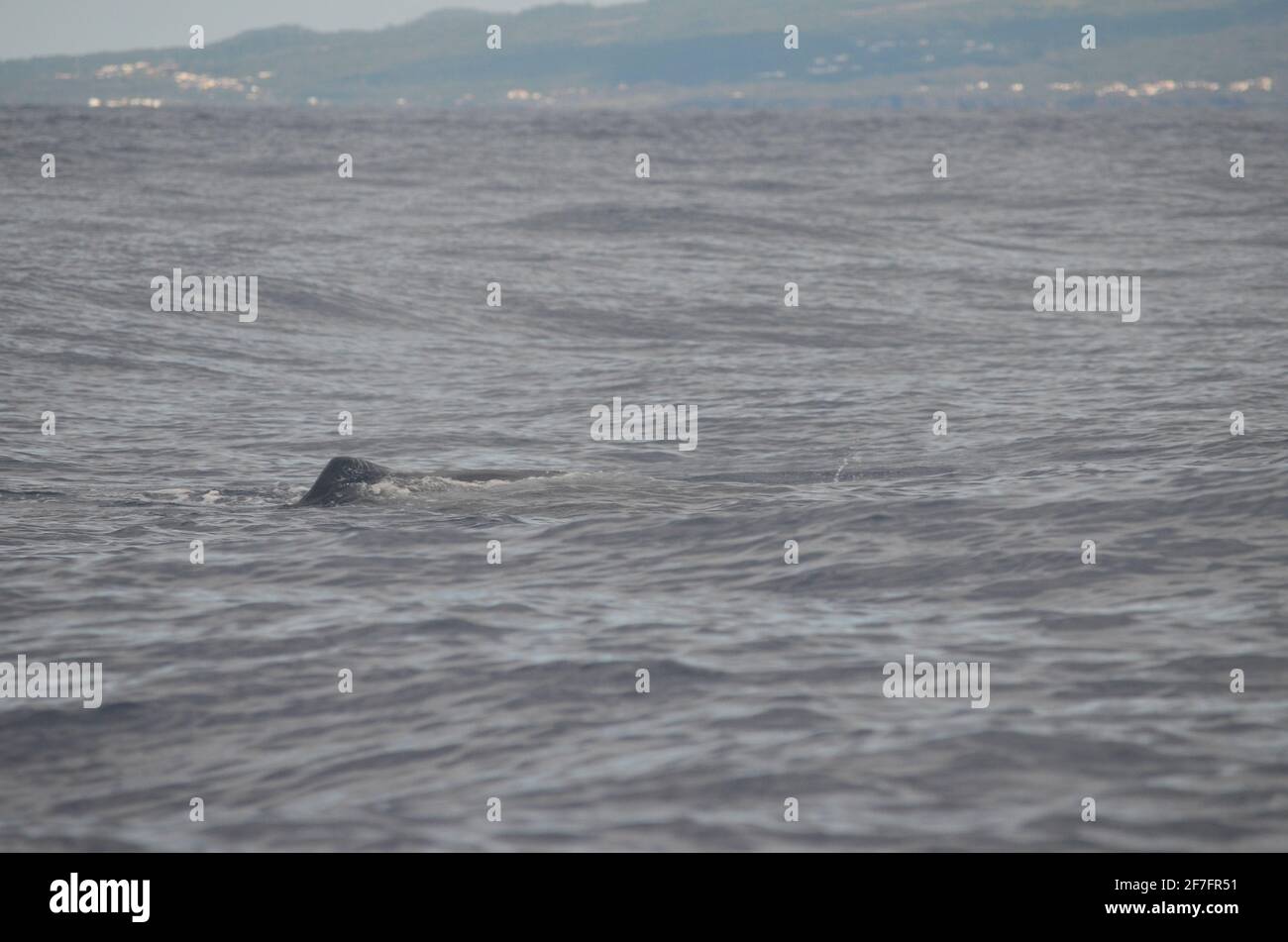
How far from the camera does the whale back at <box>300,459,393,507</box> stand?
15898mm

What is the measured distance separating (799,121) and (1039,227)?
62053 mm

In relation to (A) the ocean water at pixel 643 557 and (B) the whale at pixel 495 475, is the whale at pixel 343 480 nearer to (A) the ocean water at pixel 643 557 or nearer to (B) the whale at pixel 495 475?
(B) the whale at pixel 495 475

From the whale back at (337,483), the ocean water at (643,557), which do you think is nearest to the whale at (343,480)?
the whale back at (337,483)

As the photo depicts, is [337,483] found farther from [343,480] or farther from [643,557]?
[643,557]

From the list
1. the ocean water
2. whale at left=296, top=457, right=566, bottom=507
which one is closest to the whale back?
whale at left=296, top=457, right=566, bottom=507

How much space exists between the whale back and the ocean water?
0.17m

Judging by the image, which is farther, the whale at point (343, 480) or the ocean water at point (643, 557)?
the whale at point (343, 480)

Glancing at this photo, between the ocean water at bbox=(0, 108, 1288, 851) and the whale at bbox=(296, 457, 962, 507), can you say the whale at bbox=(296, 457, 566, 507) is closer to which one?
the whale at bbox=(296, 457, 962, 507)

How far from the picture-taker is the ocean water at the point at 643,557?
848 centimetres

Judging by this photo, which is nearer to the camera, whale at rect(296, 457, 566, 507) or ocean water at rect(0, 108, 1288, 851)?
ocean water at rect(0, 108, 1288, 851)

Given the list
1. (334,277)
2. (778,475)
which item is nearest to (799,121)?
(334,277)

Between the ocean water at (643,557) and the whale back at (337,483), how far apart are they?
17 centimetres

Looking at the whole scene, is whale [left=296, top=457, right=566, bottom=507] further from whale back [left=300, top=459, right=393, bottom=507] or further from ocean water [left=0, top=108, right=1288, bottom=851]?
ocean water [left=0, top=108, right=1288, bottom=851]

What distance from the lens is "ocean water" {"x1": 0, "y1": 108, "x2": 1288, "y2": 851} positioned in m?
8.48
